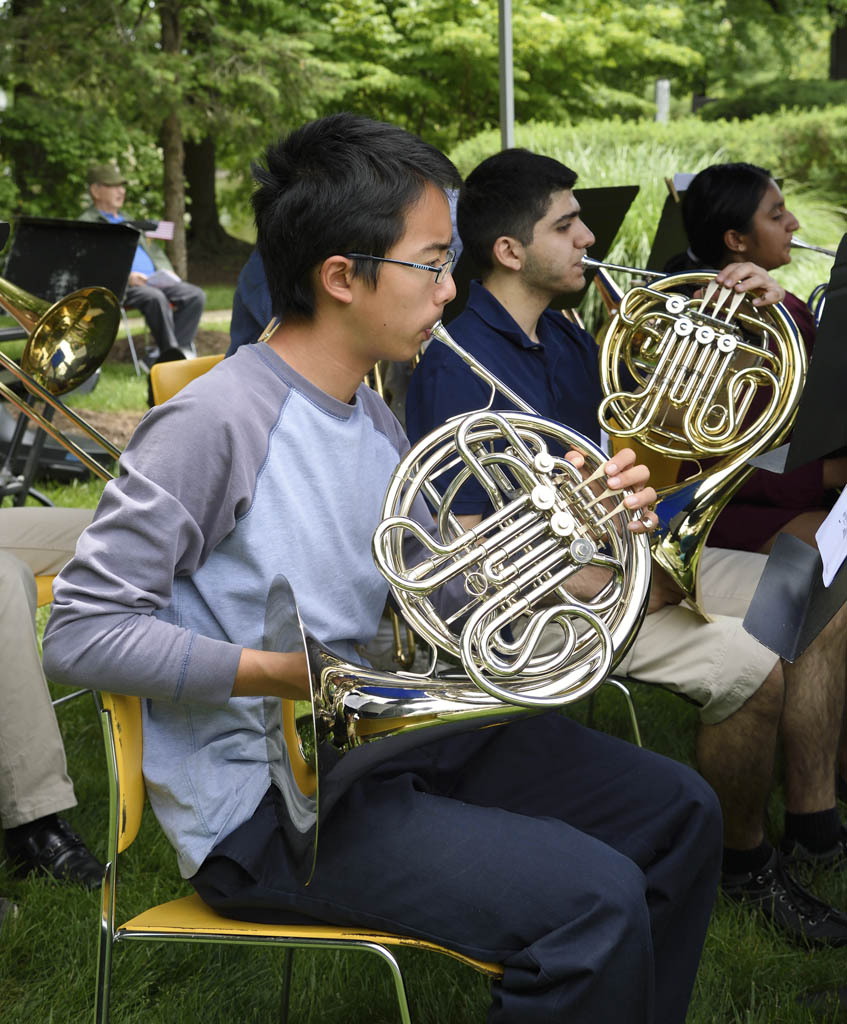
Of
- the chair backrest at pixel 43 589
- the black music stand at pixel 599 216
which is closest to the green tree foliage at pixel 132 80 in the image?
the black music stand at pixel 599 216

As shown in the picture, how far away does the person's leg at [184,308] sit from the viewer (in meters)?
8.65

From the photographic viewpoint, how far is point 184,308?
28.6ft

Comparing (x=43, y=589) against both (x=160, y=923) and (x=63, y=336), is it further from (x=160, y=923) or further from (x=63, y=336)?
(x=160, y=923)

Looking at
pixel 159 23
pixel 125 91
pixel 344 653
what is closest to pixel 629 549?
pixel 344 653

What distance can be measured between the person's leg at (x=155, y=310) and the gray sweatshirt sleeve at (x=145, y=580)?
6911mm

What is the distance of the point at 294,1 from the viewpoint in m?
13.6

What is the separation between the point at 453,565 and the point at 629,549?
0.28 meters

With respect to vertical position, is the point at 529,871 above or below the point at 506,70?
below

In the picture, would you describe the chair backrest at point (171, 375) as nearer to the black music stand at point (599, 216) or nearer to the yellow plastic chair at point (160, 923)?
the black music stand at point (599, 216)

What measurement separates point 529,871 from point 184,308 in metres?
7.90

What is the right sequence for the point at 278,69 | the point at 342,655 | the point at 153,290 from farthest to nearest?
1. the point at 278,69
2. the point at 153,290
3. the point at 342,655

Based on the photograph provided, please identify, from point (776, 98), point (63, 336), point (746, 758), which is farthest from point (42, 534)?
point (776, 98)

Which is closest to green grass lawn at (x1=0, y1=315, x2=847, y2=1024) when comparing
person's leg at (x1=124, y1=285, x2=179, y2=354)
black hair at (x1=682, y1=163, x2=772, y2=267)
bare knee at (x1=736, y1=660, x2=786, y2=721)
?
bare knee at (x1=736, y1=660, x2=786, y2=721)

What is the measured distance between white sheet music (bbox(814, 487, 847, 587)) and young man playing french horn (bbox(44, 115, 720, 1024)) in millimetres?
273
